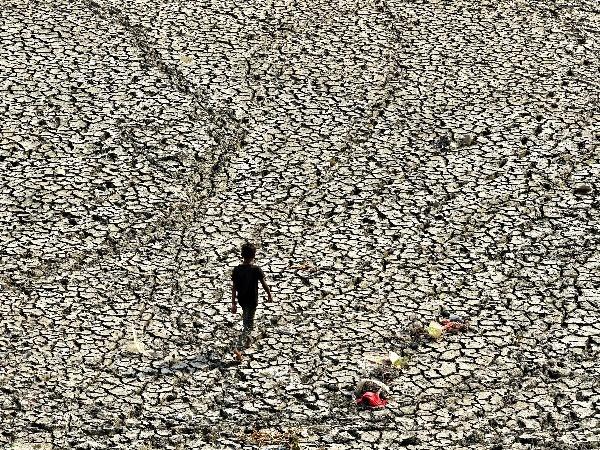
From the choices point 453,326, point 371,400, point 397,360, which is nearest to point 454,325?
point 453,326

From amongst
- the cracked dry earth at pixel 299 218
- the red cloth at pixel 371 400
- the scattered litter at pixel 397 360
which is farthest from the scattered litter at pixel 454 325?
the red cloth at pixel 371 400

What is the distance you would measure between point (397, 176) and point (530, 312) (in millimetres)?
3037

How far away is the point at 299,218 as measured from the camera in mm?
15273

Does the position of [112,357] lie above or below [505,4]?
below

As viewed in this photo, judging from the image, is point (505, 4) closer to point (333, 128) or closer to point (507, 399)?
point (333, 128)

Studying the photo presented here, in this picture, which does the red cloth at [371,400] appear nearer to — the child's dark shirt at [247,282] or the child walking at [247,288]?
the child walking at [247,288]

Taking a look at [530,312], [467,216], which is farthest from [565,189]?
[530,312]

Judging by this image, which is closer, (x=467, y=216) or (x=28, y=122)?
(x=467, y=216)

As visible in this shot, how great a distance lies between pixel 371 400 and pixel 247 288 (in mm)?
1668

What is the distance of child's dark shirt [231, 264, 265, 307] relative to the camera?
13.1 m

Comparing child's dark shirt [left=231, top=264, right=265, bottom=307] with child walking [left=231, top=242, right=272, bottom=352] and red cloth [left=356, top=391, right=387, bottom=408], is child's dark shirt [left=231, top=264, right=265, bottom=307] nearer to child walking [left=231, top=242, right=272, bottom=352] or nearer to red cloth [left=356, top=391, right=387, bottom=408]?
child walking [left=231, top=242, right=272, bottom=352]

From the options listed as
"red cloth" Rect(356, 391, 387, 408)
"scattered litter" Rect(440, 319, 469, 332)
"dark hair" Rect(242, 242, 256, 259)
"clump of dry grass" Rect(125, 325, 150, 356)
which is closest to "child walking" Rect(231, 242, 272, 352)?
"dark hair" Rect(242, 242, 256, 259)

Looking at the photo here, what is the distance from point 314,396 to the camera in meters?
12.5

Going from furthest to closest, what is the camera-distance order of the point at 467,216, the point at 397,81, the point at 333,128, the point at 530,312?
1. the point at 397,81
2. the point at 333,128
3. the point at 467,216
4. the point at 530,312
